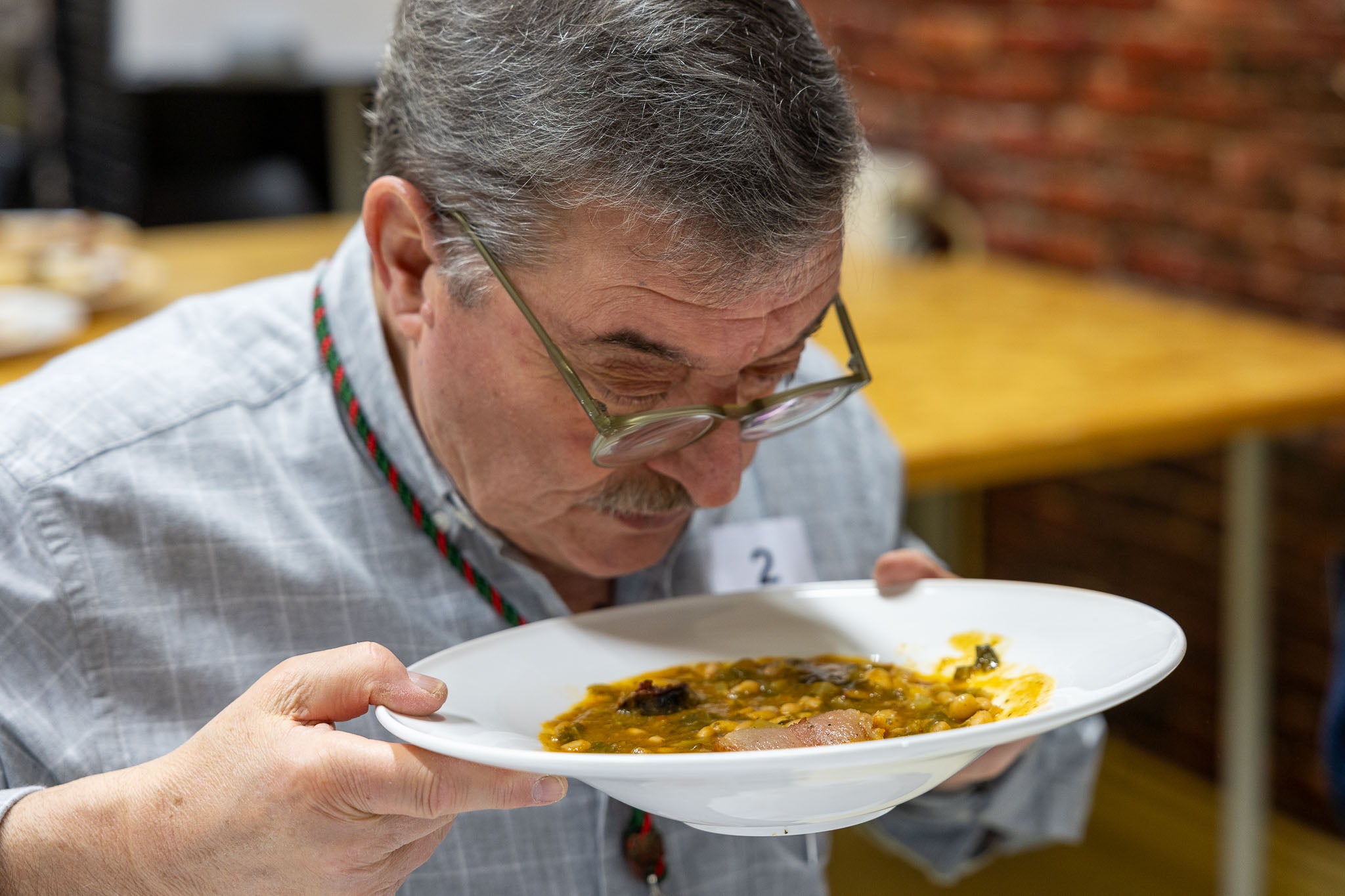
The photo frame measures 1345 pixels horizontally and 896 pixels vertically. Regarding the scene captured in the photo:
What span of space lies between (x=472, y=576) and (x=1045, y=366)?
5.30 ft

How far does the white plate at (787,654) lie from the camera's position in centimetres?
79

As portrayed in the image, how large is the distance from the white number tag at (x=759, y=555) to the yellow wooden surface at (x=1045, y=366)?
0.24m

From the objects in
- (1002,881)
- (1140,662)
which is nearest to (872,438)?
(1140,662)

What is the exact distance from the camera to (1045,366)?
2572 millimetres

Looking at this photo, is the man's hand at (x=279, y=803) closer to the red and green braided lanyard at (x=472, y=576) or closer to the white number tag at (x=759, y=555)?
the red and green braided lanyard at (x=472, y=576)

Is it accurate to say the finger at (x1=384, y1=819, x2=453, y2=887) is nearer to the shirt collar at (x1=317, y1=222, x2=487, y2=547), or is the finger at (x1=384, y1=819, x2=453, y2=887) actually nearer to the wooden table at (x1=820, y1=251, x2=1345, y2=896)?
the shirt collar at (x1=317, y1=222, x2=487, y2=547)

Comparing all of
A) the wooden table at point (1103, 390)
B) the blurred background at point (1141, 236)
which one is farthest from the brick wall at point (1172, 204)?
the wooden table at point (1103, 390)

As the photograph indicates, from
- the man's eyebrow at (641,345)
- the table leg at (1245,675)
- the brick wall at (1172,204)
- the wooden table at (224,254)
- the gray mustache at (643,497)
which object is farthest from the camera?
the wooden table at (224,254)

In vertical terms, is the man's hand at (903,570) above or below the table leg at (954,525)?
above

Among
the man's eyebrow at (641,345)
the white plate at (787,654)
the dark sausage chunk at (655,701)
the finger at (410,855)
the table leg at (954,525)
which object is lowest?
the table leg at (954,525)

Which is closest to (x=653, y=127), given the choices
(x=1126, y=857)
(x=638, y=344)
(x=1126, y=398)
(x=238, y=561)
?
(x=638, y=344)

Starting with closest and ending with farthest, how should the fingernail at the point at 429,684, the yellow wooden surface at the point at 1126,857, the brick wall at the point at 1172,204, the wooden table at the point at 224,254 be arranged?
the fingernail at the point at 429,684
the brick wall at the point at 1172,204
the wooden table at the point at 224,254
the yellow wooden surface at the point at 1126,857

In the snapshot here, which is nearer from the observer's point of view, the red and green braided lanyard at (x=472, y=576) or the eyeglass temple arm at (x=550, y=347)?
the eyeglass temple arm at (x=550, y=347)

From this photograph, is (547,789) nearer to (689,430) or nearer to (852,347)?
(689,430)
